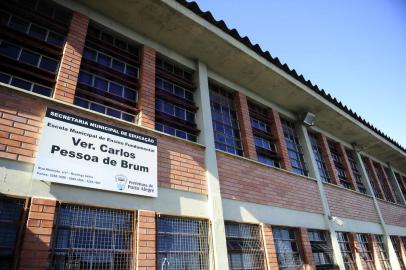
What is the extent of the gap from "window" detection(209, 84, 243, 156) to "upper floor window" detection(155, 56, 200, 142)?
768mm

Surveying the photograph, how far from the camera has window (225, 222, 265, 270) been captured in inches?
232

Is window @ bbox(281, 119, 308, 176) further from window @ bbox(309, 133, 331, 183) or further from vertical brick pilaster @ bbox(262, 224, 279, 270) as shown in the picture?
vertical brick pilaster @ bbox(262, 224, 279, 270)

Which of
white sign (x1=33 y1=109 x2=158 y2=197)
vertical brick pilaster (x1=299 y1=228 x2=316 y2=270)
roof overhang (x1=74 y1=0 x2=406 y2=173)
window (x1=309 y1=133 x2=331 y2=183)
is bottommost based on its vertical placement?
vertical brick pilaster (x1=299 y1=228 x2=316 y2=270)

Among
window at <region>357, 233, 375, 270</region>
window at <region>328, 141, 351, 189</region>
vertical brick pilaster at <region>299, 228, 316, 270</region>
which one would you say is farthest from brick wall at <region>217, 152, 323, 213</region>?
window at <region>328, 141, 351, 189</region>

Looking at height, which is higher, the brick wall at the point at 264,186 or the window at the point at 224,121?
the window at the point at 224,121

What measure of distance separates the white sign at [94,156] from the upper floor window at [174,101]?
102 cm

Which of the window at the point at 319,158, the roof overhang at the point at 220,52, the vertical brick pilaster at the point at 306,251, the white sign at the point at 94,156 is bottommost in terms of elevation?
the vertical brick pilaster at the point at 306,251

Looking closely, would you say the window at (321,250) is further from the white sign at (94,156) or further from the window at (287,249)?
the white sign at (94,156)

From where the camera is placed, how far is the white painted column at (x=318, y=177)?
318 inches

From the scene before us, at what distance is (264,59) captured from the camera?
8.07m

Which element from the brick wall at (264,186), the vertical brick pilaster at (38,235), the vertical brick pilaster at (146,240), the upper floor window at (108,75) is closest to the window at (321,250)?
the brick wall at (264,186)

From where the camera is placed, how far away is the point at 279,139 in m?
8.90

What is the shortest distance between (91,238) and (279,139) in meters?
6.20

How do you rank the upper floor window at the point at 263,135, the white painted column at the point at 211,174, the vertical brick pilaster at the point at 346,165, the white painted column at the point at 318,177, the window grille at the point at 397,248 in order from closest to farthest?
1. the white painted column at the point at 211,174
2. the white painted column at the point at 318,177
3. the upper floor window at the point at 263,135
4. the window grille at the point at 397,248
5. the vertical brick pilaster at the point at 346,165
